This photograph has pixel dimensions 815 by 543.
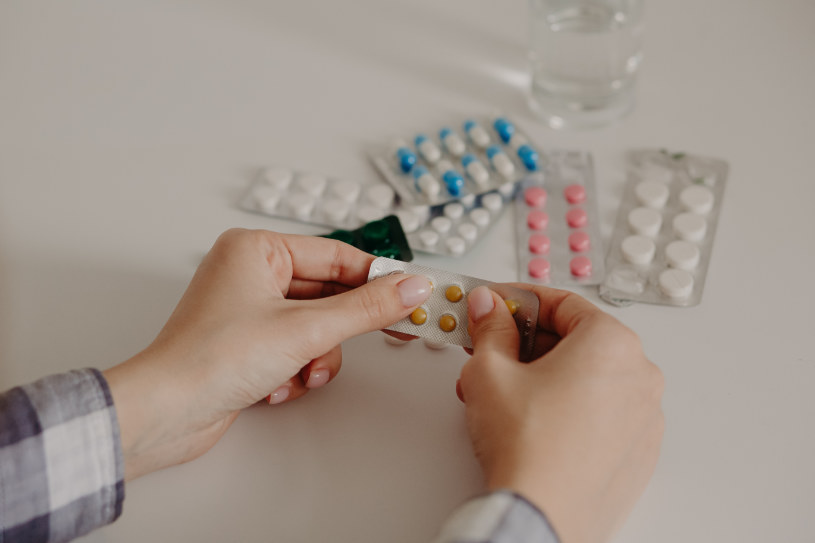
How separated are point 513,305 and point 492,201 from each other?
22 centimetres

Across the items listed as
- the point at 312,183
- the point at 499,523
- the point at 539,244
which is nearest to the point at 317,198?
the point at 312,183

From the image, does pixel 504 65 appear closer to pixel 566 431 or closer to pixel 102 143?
pixel 102 143

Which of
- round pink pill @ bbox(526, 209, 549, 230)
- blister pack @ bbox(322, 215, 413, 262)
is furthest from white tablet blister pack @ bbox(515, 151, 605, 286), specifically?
blister pack @ bbox(322, 215, 413, 262)

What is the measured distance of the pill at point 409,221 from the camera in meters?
0.81

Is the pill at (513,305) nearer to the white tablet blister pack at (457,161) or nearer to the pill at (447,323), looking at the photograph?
the pill at (447,323)

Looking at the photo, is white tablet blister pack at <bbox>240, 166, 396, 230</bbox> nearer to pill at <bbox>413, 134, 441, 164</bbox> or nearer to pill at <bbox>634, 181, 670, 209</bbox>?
pill at <bbox>413, 134, 441, 164</bbox>

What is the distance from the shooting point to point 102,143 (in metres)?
0.92

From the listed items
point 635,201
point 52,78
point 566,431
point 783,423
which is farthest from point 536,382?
point 52,78

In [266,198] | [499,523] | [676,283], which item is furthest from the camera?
[266,198]

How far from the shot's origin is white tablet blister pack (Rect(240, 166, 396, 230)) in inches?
32.8

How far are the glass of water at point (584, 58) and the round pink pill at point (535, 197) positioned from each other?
0.12 meters

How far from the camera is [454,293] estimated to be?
0.66m

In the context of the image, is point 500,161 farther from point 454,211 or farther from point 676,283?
point 676,283

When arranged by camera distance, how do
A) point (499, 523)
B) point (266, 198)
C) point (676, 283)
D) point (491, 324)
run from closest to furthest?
1. point (499, 523)
2. point (491, 324)
3. point (676, 283)
4. point (266, 198)
